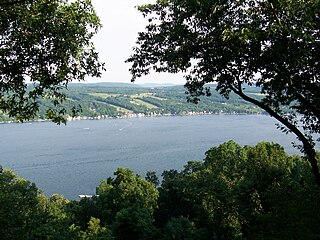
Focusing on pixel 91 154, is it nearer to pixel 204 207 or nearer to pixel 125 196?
pixel 125 196

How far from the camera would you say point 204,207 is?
3152cm

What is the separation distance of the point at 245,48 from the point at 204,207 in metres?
24.3

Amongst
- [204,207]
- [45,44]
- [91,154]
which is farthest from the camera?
[91,154]

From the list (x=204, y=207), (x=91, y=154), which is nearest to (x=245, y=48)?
(x=204, y=207)

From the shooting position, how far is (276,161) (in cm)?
3509

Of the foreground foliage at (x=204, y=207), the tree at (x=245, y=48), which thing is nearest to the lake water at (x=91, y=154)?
the foreground foliage at (x=204, y=207)

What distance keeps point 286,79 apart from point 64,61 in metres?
5.90

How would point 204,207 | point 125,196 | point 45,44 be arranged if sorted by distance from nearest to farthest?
point 45,44 → point 204,207 → point 125,196

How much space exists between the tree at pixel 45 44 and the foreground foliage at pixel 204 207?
777 centimetres

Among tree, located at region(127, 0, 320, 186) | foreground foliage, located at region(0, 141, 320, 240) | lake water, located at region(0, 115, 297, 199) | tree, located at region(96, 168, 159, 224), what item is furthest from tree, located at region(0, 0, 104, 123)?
lake water, located at region(0, 115, 297, 199)

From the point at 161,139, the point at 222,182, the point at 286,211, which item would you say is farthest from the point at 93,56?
the point at 161,139

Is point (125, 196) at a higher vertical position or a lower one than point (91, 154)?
higher

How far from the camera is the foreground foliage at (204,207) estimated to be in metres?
13.8

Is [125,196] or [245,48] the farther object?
[125,196]
